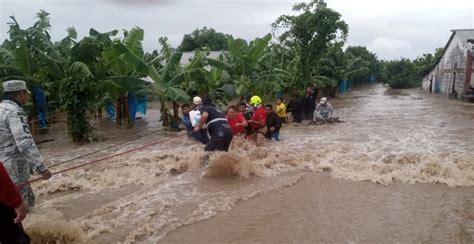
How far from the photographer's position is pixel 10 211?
335cm

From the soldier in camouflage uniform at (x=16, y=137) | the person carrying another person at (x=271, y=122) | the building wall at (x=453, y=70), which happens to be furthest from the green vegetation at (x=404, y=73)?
the soldier in camouflage uniform at (x=16, y=137)

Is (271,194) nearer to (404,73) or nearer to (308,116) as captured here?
(308,116)

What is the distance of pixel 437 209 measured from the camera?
5.87 m

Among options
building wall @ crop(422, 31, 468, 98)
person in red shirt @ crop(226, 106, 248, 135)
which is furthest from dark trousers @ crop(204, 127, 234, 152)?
building wall @ crop(422, 31, 468, 98)

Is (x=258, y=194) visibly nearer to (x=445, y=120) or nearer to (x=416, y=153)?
(x=416, y=153)

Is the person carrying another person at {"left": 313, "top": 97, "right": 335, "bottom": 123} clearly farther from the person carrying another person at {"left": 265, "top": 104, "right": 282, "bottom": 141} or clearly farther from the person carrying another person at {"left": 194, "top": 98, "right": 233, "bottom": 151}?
the person carrying another person at {"left": 194, "top": 98, "right": 233, "bottom": 151}

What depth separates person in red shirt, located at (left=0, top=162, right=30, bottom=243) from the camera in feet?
10.2

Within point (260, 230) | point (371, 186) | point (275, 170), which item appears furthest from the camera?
point (275, 170)

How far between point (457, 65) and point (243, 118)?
22350mm

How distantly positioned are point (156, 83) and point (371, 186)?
805 cm

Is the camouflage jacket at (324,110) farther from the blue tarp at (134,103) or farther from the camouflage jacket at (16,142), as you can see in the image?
the camouflage jacket at (16,142)

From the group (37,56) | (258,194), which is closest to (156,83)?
(37,56)

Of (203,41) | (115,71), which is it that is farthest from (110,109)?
(203,41)

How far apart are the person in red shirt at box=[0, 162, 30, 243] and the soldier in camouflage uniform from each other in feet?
2.50
